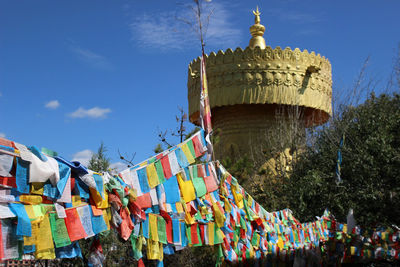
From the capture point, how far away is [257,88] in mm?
19484

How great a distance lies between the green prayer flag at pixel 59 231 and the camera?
4.08 metres

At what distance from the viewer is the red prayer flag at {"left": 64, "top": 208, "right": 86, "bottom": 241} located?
4.19 m

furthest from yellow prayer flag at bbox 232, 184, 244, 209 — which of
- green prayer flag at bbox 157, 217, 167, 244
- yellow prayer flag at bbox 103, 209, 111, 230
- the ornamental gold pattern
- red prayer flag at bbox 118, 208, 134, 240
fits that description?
the ornamental gold pattern

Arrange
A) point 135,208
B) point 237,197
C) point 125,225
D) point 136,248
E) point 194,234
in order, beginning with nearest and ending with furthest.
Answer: point 125,225 < point 135,208 < point 136,248 < point 194,234 < point 237,197

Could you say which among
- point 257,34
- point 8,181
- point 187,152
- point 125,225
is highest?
point 257,34

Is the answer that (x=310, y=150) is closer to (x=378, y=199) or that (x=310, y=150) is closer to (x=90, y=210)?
(x=378, y=199)

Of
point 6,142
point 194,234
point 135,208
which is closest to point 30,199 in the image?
point 6,142

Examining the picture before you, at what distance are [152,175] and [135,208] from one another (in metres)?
0.42

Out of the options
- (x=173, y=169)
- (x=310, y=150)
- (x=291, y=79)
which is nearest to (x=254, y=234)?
(x=173, y=169)

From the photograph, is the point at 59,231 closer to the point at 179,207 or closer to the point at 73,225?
the point at 73,225

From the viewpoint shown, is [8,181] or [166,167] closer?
[8,181]

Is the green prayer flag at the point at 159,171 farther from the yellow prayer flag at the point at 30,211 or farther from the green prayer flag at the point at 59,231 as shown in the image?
the yellow prayer flag at the point at 30,211

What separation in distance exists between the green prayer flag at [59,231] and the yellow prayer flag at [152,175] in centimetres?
114

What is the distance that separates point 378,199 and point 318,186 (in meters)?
1.99
